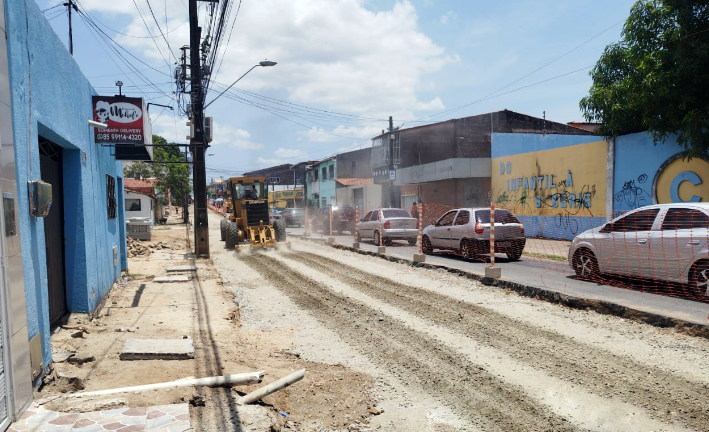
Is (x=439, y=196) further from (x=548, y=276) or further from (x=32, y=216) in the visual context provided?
(x=32, y=216)

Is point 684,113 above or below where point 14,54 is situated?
above

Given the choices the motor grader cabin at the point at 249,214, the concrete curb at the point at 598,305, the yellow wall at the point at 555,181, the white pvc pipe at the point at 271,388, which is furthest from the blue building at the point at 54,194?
the yellow wall at the point at 555,181

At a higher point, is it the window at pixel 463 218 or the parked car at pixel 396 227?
the window at pixel 463 218

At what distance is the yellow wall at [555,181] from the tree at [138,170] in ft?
112

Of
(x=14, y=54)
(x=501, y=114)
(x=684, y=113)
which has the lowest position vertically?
(x=14, y=54)

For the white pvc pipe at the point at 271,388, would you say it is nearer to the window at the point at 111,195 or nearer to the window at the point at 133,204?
the window at the point at 111,195

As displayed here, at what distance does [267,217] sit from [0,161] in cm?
1703

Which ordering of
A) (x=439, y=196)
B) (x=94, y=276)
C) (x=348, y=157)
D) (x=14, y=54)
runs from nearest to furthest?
(x=14, y=54), (x=94, y=276), (x=439, y=196), (x=348, y=157)

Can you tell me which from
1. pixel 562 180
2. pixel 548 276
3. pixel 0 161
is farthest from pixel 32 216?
pixel 562 180

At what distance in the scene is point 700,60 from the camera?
13.3m

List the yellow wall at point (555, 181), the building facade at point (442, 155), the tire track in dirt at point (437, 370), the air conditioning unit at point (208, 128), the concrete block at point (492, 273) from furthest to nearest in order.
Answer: the building facade at point (442, 155), the yellow wall at point (555, 181), the air conditioning unit at point (208, 128), the concrete block at point (492, 273), the tire track in dirt at point (437, 370)

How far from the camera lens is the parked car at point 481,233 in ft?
46.7

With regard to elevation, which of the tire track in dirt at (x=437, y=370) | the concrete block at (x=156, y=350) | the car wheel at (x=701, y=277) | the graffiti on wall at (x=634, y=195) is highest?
the graffiti on wall at (x=634, y=195)

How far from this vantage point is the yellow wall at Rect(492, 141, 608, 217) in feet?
63.6
